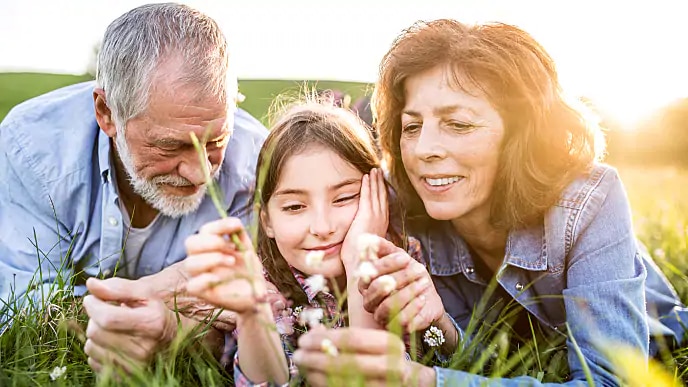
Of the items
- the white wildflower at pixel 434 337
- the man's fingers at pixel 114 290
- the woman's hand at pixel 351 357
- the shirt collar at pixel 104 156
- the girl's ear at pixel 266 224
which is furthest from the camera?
the shirt collar at pixel 104 156

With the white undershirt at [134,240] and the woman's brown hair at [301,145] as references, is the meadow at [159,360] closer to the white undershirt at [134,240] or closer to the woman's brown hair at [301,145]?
the woman's brown hair at [301,145]

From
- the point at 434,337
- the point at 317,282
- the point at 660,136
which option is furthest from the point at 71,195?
the point at 660,136

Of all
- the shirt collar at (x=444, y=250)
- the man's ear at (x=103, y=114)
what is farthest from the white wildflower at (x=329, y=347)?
the man's ear at (x=103, y=114)

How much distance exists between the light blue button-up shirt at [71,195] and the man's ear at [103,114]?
0.16 metres

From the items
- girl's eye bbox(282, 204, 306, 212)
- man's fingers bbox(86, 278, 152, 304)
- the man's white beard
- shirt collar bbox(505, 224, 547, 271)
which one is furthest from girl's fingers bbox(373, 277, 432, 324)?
the man's white beard

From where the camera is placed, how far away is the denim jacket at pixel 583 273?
10.6 feet

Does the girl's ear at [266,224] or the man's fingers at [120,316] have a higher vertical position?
the girl's ear at [266,224]

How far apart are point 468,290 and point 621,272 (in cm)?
104

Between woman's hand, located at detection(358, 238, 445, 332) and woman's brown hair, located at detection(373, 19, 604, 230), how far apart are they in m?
0.79

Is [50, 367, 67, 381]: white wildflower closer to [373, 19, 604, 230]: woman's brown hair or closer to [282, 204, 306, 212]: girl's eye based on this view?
[282, 204, 306, 212]: girl's eye

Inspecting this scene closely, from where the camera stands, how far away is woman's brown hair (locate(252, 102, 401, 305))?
11.8ft

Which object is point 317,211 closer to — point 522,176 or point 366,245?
point 522,176

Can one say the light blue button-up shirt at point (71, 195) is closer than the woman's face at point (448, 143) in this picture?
No

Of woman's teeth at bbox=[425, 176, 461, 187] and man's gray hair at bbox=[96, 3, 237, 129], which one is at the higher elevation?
man's gray hair at bbox=[96, 3, 237, 129]
